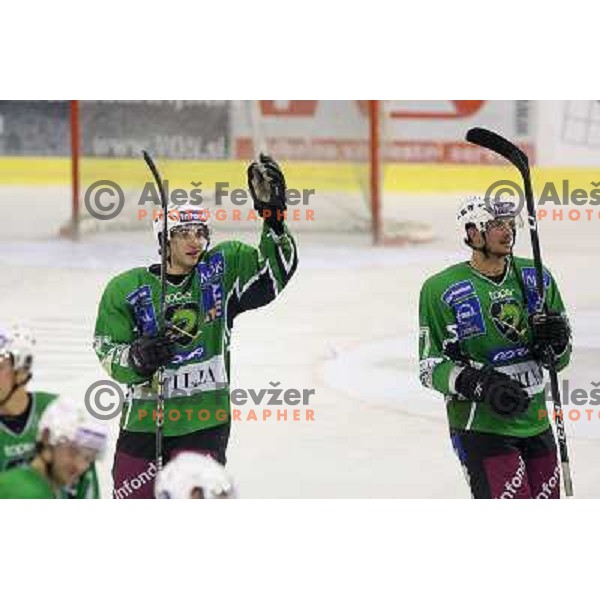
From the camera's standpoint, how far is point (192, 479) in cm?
763

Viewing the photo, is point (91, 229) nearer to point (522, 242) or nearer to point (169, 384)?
point (169, 384)

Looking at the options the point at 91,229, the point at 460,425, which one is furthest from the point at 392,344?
the point at 91,229

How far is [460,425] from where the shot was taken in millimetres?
7836

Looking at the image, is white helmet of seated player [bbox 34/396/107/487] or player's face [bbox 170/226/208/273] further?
player's face [bbox 170/226/208/273]

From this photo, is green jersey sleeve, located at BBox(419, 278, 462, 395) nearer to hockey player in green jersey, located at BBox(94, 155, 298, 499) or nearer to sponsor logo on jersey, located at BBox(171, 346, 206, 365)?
hockey player in green jersey, located at BBox(94, 155, 298, 499)

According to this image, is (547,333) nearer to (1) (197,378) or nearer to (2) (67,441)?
(1) (197,378)

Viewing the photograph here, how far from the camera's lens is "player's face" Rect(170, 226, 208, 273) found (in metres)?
7.82

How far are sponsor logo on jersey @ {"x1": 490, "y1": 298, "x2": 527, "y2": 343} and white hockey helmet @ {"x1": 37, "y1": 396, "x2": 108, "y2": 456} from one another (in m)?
1.04

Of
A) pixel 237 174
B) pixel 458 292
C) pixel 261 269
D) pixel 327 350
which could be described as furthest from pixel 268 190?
pixel 458 292

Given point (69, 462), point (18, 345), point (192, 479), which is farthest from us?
point (18, 345)

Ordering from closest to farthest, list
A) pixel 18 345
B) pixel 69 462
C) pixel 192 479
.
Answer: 1. pixel 192 479
2. pixel 69 462
3. pixel 18 345

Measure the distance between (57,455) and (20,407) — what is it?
0.57 ft

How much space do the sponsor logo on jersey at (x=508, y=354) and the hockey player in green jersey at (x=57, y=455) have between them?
3.33ft

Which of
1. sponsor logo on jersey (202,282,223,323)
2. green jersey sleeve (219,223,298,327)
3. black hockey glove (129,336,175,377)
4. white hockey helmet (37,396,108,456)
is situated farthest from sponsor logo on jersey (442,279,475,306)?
white hockey helmet (37,396,108,456)
